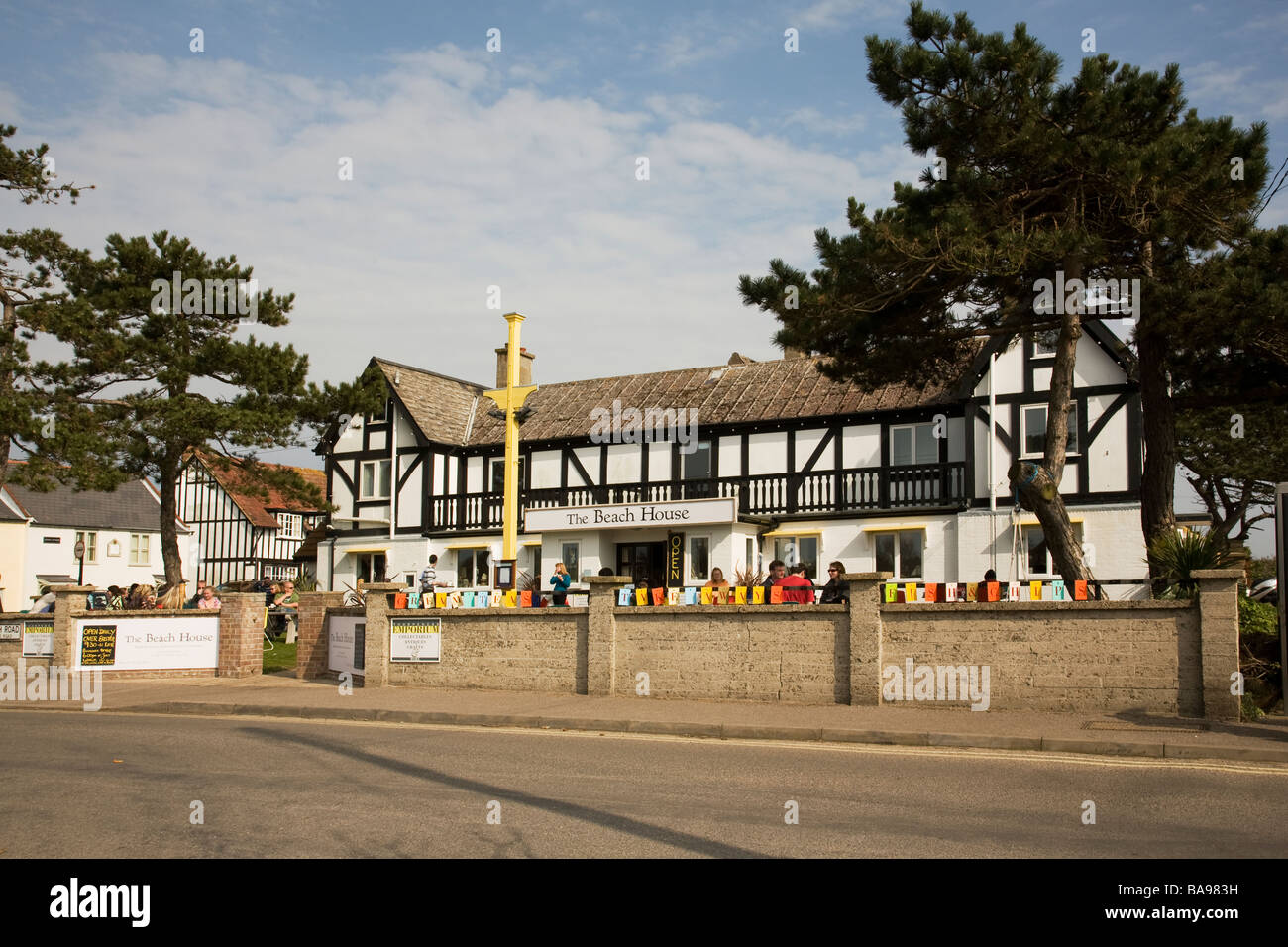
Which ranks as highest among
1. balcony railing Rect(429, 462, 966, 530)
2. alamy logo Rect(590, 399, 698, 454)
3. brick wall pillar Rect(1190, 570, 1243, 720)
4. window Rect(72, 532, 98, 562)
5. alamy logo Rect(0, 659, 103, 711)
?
alamy logo Rect(590, 399, 698, 454)

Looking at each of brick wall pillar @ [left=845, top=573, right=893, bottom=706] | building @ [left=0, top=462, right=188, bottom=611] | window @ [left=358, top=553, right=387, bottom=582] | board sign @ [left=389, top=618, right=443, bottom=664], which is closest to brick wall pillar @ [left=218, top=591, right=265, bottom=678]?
board sign @ [left=389, top=618, right=443, bottom=664]

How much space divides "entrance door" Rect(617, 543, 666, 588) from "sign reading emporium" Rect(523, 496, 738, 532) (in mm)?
1190

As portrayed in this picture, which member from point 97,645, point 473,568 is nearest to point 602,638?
point 97,645

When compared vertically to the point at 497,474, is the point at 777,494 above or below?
below

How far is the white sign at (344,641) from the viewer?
64.9 feet

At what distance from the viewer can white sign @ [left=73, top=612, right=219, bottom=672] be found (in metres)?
21.2

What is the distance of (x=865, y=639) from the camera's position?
14.5 meters

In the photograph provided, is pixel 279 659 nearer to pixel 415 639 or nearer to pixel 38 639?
pixel 38 639

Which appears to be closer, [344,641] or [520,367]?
[344,641]

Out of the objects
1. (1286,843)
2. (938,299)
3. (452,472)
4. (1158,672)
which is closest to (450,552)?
(452,472)

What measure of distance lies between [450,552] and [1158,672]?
24301 millimetres
